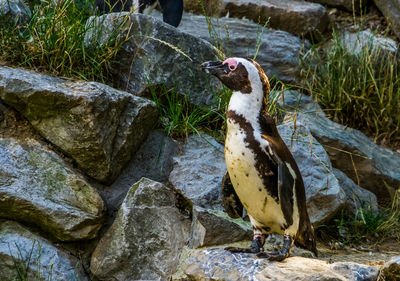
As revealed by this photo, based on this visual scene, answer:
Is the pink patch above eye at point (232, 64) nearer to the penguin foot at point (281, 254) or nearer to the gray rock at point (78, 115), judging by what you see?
the penguin foot at point (281, 254)

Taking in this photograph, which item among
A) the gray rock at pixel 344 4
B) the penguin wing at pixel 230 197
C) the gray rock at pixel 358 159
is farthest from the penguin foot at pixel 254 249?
the gray rock at pixel 344 4

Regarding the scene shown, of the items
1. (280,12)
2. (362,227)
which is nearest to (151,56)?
(362,227)

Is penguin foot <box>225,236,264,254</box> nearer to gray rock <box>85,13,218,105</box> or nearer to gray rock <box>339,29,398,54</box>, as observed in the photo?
gray rock <box>85,13,218,105</box>

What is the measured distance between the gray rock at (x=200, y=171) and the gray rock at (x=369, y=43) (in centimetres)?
213

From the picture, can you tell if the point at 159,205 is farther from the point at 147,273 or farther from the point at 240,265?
the point at 240,265

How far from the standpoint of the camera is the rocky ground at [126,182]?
11.3ft

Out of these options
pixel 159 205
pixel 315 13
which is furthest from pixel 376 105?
pixel 159 205

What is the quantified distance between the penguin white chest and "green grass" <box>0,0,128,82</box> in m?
1.47

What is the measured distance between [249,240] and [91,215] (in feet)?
3.02

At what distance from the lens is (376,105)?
5.43 m

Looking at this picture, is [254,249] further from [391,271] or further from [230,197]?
[391,271]

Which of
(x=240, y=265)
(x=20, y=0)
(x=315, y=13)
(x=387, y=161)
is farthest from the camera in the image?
(x=315, y=13)

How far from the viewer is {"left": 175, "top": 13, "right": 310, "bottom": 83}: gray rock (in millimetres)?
5605

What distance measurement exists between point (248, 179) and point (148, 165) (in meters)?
1.34
